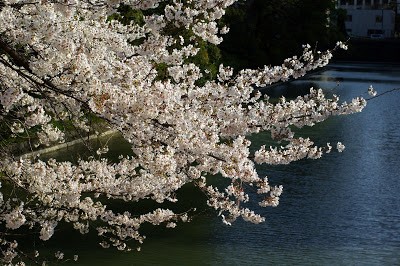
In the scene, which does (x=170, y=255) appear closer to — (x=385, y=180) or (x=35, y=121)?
(x=35, y=121)

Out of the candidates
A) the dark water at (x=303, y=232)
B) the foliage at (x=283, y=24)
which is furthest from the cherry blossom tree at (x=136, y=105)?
the foliage at (x=283, y=24)

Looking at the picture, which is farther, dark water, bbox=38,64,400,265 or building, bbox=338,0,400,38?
building, bbox=338,0,400,38

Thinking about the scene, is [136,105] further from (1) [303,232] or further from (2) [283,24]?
(2) [283,24]

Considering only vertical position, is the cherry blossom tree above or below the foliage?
below

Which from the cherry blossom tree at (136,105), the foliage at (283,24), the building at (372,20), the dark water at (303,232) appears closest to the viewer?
the cherry blossom tree at (136,105)

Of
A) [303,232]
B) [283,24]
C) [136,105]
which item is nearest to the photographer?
[136,105]

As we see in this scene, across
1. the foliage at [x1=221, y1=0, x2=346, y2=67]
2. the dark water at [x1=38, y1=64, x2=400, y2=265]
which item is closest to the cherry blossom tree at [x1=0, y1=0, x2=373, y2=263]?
the dark water at [x1=38, y1=64, x2=400, y2=265]

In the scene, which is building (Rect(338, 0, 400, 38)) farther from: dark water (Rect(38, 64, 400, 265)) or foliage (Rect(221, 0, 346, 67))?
dark water (Rect(38, 64, 400, 265))

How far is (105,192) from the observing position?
9367mm

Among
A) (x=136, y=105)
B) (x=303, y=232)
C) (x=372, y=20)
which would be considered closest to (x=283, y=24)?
(x=303, y=232)

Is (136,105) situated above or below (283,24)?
below

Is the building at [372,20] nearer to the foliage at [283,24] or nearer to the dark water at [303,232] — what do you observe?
the foliage at [283,24]

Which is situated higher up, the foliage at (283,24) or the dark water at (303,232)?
the foliage at (283,24)

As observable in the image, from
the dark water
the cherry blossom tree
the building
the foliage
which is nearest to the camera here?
the cherry blossom tree
